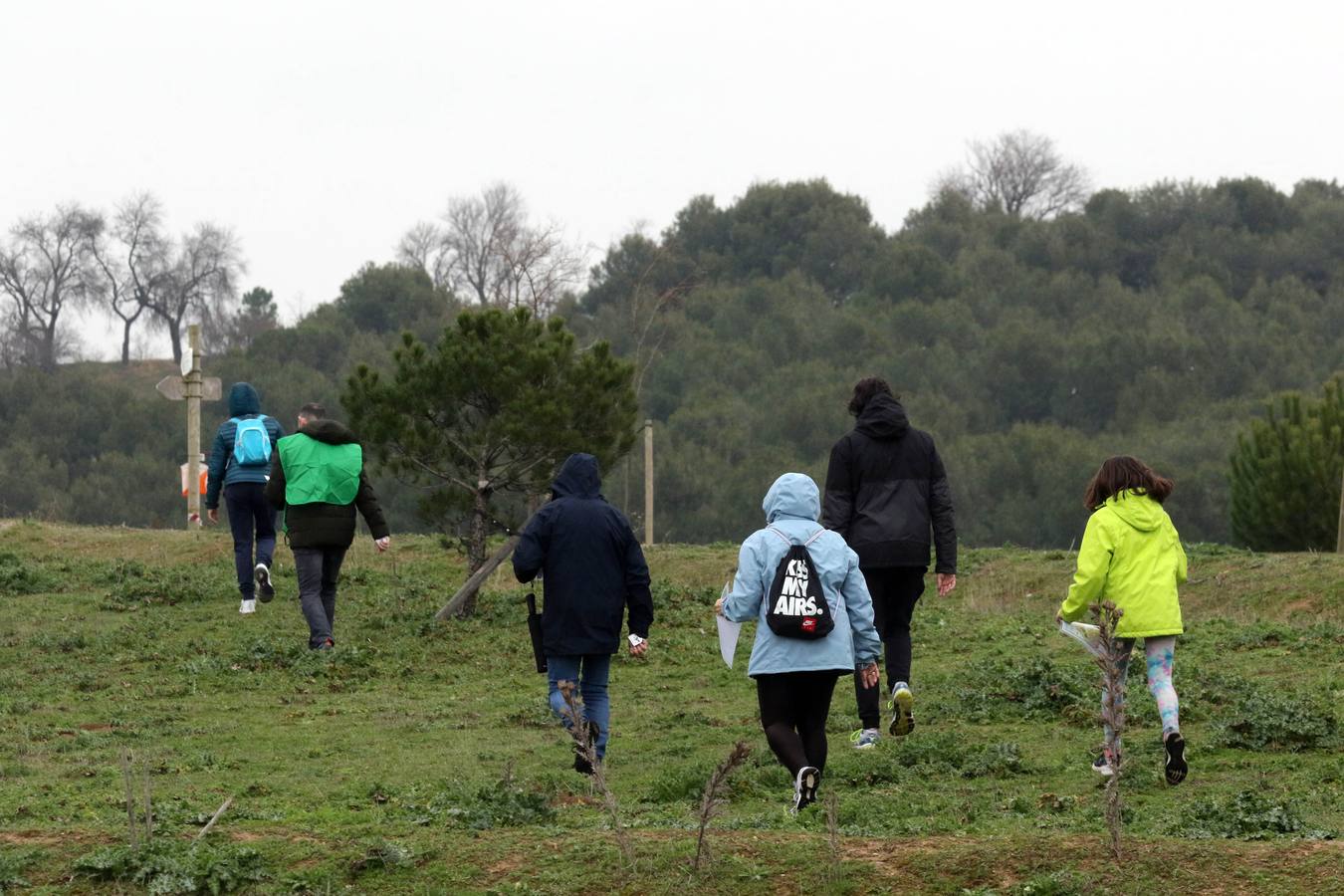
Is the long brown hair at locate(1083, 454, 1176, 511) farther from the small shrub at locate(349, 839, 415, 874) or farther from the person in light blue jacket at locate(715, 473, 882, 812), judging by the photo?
the small shrub at locate(349, 839, 415, 874)

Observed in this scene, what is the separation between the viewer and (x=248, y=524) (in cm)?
1369

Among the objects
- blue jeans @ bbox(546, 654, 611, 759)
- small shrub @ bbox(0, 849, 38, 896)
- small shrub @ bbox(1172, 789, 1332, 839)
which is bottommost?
small shrub @ bbox(0, 849, 38, 896)

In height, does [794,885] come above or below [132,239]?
below

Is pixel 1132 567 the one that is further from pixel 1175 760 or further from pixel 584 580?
pixel 584 580

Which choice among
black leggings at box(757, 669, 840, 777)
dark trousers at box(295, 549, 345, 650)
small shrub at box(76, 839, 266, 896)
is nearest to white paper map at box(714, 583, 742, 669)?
black leggings at box(757, 669, 840, 777)

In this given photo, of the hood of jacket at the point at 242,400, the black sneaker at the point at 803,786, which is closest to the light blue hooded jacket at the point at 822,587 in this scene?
the black sneaker at the point at 803,786

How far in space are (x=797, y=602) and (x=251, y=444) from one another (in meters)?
7.42

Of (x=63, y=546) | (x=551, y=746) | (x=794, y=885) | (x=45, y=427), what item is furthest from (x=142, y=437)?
(x=794, y=885)

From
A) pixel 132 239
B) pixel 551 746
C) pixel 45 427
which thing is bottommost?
pixel 551 746

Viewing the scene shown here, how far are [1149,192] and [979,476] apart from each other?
2825 centimetres

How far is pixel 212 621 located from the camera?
13758mm

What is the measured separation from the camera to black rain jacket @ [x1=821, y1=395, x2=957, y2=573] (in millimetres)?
8703

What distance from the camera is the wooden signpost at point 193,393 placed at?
19.6 m

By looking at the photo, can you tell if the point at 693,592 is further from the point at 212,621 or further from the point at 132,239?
the point at 132,239
